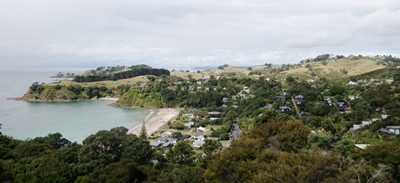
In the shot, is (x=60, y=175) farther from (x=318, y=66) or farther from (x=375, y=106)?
(x=318, y=66)

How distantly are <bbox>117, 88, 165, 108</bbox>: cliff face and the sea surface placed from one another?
3390 mm

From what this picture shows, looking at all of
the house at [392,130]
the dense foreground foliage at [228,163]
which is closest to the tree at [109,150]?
the dense foreground foliage at [228,163]

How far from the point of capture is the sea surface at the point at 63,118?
33469mm

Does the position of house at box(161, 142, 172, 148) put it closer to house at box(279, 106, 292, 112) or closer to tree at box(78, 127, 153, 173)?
tree at box(78, 127, 153, 173)

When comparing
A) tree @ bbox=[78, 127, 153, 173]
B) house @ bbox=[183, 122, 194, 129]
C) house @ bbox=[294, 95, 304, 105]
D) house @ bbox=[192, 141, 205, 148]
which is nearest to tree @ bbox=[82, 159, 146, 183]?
tree @ bbox=[78, 127, 153, 173]

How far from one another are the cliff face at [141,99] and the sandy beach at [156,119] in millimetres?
3764

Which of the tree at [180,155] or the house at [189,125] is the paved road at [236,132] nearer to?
the house at [189,125]

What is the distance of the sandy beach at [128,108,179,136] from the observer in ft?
112

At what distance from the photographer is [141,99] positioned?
181 feet

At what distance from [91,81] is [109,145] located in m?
63.9

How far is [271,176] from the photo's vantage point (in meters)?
8.87

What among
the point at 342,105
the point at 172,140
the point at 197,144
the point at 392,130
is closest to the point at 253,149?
the point at 197,144

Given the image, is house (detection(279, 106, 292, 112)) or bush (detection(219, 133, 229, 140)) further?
house (detection(279, 106, 292, 112))

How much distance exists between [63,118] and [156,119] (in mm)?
13711
